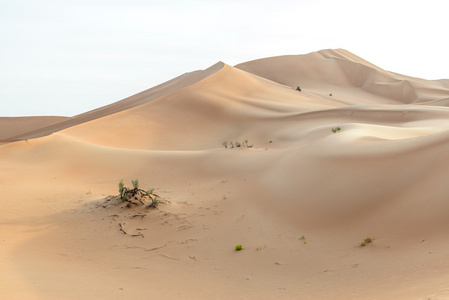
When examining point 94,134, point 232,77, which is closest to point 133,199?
point 94,134

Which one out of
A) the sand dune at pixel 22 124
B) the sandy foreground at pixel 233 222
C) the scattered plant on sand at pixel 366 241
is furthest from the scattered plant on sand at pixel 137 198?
the sand dune at pixel 22 124

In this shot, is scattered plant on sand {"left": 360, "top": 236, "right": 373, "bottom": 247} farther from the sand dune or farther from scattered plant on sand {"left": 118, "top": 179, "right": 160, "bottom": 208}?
the sand dune

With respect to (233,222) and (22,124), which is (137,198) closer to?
(233,222)

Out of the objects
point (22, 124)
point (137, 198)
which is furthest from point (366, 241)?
point (22, 124)

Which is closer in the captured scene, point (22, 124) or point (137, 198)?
point (137, 198)

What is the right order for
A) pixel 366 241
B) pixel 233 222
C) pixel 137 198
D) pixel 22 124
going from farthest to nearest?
pixel 22 124, pixel 137 198, pixel 233 222, pixel 366 241

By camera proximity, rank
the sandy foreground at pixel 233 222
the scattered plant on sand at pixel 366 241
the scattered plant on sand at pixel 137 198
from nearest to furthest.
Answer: the sandy foreground at pixel 233 222 → the scattered plant on sand at pixel 366 241 → the scattered plant on sand at pixel 137 198

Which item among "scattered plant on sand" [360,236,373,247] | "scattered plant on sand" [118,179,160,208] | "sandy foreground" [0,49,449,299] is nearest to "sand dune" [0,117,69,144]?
"sandy foreground" [0,49,449,299]

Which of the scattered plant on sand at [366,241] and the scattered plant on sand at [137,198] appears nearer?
the scattered plant on sand at [366,241]

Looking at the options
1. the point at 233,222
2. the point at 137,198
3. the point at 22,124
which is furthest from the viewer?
the point at 22,124

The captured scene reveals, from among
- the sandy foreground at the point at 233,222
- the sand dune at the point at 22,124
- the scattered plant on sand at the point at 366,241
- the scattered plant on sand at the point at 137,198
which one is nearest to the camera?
the sandy foreground at the point at 233,222

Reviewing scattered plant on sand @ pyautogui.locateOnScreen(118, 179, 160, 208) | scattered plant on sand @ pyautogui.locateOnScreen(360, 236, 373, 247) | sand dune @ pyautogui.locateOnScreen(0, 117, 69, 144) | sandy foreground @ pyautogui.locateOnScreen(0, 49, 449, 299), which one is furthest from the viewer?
sand dune @ pyautogui.locateOnScreen(0, 117, 69, 144)

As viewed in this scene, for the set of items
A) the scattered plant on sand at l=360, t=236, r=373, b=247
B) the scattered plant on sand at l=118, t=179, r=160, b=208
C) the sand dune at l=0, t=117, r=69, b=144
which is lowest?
the scattered plant on sand at l=360, t=236, r=373, b=247

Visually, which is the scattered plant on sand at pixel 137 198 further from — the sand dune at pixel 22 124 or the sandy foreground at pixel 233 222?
the sand dune at pixel 22 124
